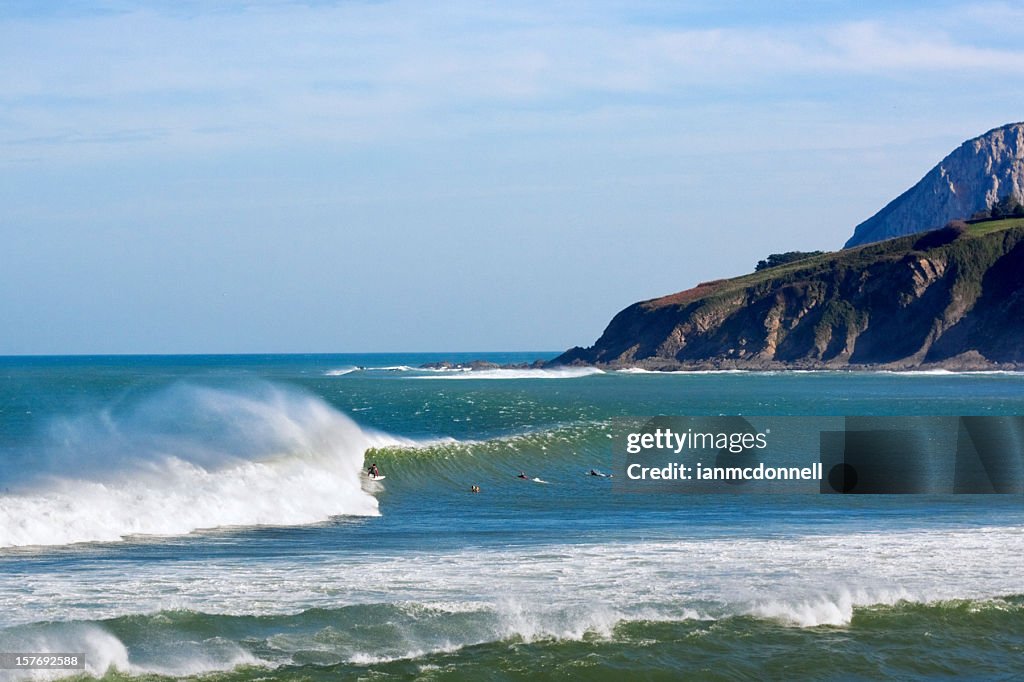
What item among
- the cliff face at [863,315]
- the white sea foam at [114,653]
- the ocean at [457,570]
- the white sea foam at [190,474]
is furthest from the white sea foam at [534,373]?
the white sea foam at [114,653]

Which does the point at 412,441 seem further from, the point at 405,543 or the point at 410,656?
the point at 410,656

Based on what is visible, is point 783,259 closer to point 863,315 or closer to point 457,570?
point 863,315

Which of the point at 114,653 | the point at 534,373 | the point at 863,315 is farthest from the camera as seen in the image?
the point at 534,373

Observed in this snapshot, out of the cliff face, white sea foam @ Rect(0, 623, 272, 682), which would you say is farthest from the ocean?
the cliff face

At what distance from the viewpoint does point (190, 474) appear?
26.1m

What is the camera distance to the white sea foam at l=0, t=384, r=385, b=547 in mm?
21500

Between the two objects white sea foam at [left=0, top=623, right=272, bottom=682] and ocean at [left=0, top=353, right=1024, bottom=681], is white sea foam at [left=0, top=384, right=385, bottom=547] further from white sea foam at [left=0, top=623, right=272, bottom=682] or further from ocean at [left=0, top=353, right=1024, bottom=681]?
white sea foam at [left=0, top=623, right=272, bottom=682]

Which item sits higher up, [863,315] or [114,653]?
[863,315]

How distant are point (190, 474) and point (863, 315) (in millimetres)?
137055

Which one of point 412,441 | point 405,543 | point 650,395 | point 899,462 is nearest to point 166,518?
point 405,543

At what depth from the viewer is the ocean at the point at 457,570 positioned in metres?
13.5

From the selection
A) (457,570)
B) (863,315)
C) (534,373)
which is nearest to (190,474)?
(457,570)

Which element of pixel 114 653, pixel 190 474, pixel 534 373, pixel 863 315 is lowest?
pixel 114 653

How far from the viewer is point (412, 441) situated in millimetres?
38562
